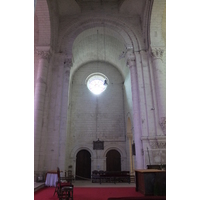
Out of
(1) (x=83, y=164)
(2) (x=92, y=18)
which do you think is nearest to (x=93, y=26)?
(2) (x=92, y=18)

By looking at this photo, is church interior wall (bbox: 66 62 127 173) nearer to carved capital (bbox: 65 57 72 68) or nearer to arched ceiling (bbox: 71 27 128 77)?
arched ceiling (bbox: 71 27 128 77)

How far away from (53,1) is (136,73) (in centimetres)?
650

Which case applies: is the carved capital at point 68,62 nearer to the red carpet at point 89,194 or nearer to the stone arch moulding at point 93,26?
the stone arch moulding at point 93,26

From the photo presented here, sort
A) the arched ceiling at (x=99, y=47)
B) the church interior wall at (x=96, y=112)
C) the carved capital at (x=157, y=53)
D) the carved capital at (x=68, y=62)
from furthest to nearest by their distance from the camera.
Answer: the church interior wall at (x=96, y=112), the arched ceiling at (x=99, y=47), the carved capital at (x=68, y=62), the carved capital at (x=157, y=53)

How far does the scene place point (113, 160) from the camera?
524 inches

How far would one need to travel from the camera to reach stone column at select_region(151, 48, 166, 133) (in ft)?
28.0

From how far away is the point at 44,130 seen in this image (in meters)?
8.38

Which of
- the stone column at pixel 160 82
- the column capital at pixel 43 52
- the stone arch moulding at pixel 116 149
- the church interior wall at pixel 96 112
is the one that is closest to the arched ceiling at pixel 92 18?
the column capital at pixel 43 52

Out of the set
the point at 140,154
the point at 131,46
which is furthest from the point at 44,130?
the point at 131,46

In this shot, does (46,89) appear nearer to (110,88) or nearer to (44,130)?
(44,130)

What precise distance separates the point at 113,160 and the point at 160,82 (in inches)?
291

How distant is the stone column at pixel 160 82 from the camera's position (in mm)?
8539

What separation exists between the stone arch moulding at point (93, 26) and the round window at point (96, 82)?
16.8 ft

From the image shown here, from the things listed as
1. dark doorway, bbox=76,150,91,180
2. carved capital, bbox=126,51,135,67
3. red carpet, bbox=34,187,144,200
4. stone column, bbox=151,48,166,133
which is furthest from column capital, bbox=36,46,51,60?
dark doorway, bbox=76,150,91,180
